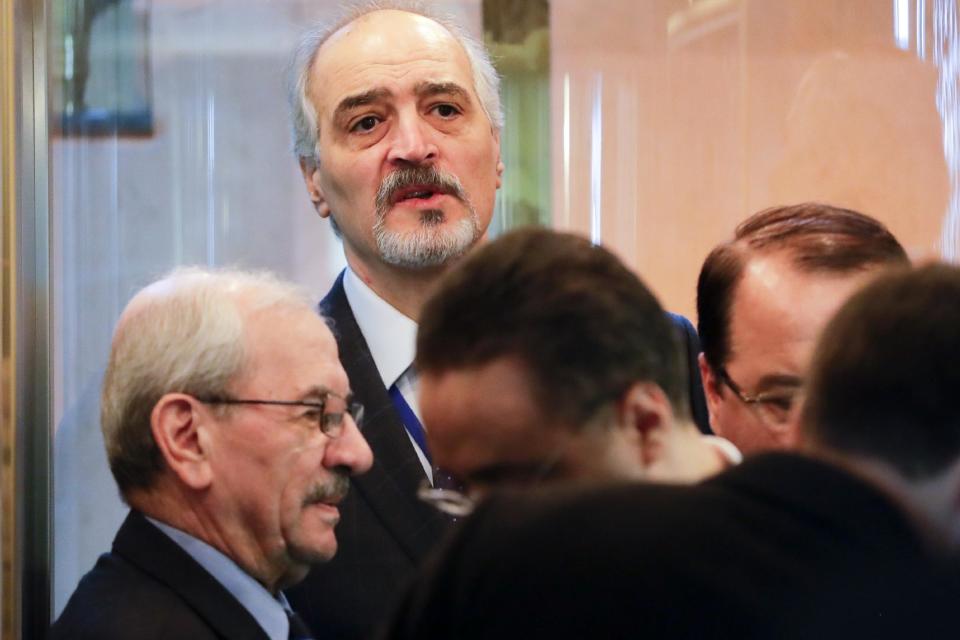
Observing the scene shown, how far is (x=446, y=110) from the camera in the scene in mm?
2244

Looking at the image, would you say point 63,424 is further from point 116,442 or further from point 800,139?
point 800,139

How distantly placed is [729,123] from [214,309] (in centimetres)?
149

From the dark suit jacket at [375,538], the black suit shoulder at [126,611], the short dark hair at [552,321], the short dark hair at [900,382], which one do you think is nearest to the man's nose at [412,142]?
the dark suit jacket at [375,538]

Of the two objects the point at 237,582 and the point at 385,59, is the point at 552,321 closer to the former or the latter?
the point at 237,582

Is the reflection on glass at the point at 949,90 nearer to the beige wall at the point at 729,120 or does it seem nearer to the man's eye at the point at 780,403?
the beige wall at the point at 729,120

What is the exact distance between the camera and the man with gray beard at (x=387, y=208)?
1.89 m

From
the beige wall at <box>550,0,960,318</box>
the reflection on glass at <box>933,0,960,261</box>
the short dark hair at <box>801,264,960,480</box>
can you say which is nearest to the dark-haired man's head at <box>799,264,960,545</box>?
the short dark hair at <box>801,264,960,480</box>

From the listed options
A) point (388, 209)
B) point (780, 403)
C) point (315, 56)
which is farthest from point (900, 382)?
point (315, 56)

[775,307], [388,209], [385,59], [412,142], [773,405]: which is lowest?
[773,405]

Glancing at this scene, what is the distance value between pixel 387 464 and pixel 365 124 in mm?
595

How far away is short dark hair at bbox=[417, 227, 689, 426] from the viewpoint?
34.5 inches

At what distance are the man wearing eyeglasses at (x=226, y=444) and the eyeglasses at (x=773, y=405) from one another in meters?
0.53

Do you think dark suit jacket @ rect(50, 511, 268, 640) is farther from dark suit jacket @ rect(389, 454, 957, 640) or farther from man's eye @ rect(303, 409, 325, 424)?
dark suit jacket @ rect(389, 454, 957, 640)

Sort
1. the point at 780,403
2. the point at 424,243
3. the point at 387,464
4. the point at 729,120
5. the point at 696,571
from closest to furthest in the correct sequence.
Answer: the point at 696,571 → the point at 780,403 → the point at 387,464 → the point at 424,243 → the point at 729,120
